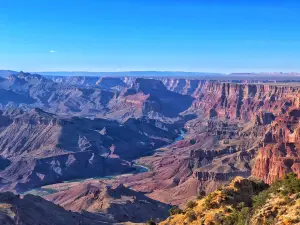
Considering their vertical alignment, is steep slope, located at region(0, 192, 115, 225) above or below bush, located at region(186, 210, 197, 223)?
below

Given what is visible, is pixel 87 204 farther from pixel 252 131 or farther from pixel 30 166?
pixel 252 131

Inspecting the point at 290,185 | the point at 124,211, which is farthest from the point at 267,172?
the point at 290,185

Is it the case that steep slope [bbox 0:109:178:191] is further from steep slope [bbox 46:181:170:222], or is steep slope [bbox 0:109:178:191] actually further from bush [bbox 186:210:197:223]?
bush [bbox 186:210:197:223]

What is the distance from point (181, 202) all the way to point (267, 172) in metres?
21.4

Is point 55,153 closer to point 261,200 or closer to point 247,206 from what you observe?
point 247,206

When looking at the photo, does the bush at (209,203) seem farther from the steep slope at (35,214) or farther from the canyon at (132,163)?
the steep slope at (35,214)

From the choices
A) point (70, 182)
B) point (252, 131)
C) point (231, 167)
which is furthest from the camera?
point (252, 131)

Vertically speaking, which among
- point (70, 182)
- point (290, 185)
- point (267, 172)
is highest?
point (290, 185)

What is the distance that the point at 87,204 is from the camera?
98.9 meters

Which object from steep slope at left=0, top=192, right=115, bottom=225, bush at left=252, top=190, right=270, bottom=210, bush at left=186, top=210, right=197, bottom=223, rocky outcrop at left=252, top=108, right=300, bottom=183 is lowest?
steep slope at left=0, top=192, right=115, bottom=225

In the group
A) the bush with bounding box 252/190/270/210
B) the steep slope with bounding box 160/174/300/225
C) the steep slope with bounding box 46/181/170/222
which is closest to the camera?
the steep slope with bounding box 160/174/300/225

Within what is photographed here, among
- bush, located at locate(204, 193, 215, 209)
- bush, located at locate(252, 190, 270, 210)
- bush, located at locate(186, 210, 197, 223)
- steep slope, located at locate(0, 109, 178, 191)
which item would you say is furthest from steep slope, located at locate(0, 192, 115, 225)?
steep slope, located at locate(0, 109, 178, 191)

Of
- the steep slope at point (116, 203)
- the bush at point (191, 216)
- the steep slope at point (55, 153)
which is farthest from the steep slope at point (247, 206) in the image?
the steep slope at point (55, 153)

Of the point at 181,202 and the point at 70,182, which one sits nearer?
the point at 181,202
